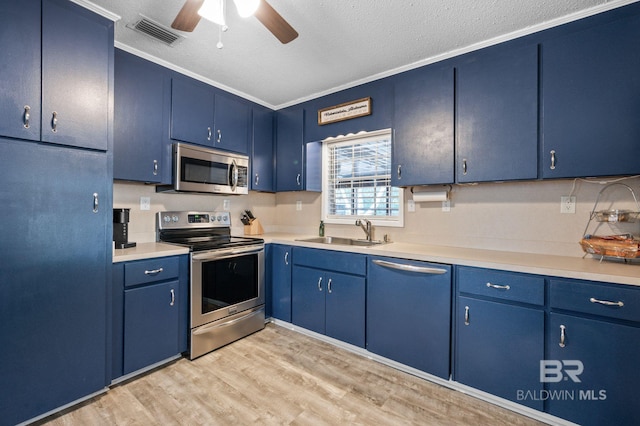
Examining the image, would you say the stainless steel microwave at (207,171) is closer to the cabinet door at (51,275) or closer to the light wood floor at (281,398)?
the cabinet door at (51,275)

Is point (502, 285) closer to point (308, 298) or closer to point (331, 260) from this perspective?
point (331, 260)

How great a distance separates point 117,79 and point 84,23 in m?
0.47

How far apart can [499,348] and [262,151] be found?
9.44 feet

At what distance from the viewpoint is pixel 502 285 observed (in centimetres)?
176

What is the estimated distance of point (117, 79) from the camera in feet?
7.19

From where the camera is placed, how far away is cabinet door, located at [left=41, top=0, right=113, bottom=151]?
1.64 m

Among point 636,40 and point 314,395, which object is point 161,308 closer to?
point 314,395

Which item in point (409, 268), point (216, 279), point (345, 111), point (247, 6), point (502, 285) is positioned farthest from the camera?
point (345, 111)

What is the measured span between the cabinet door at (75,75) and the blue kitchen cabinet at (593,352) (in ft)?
9.65

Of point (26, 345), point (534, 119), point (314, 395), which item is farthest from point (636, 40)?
point (26, 345)

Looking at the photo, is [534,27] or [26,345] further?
[534,27]

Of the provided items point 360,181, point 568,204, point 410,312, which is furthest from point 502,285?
point 360,181

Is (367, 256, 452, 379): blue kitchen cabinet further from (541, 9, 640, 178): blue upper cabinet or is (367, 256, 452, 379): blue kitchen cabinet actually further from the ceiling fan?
the ceiling fan

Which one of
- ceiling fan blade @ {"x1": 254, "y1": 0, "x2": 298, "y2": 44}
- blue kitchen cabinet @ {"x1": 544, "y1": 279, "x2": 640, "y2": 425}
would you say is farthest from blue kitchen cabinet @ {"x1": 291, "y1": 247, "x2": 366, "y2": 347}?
ceiling fan blade @ {"x1": 254, "y1": 0, "x2": 298, "y2": 44}
